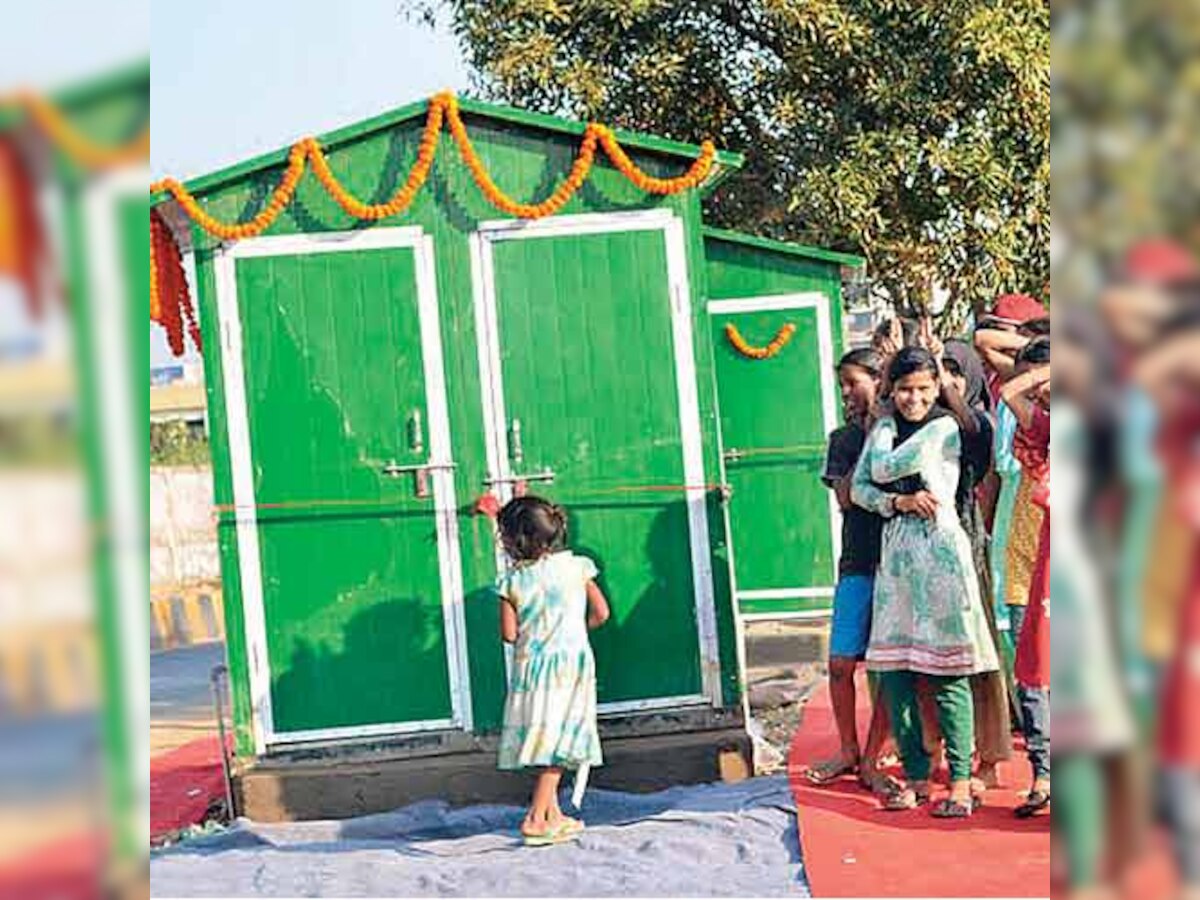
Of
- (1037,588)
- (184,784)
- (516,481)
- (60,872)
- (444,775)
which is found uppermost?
(516,481)

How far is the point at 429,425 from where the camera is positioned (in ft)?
20.6

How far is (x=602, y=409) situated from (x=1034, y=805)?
2.05m

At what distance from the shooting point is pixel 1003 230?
40.4 feet

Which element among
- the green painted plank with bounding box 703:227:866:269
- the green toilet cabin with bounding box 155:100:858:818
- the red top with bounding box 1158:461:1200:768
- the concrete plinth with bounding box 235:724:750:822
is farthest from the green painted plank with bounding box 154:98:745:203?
the red top with bounding box 1158:461:1200:768

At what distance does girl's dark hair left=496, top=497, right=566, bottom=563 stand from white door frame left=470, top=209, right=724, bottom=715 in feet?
1.26

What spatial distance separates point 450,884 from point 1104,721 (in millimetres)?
3841

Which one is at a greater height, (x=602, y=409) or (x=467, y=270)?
(x=467, y=270)

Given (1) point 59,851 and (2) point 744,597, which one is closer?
(1) point 59,851

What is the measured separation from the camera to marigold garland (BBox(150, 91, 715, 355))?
6.17 metres

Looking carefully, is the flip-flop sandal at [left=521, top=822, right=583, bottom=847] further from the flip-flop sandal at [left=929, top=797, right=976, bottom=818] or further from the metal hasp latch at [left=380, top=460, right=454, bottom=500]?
the metal hasp latch at [left=380, top=460, right=454, bottom=500]

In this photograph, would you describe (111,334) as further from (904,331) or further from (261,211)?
(904,331)

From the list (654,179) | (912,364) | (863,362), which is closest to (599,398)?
(654,179)

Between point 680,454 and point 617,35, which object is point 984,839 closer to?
point 680,454

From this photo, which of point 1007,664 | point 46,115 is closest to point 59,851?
point 46,115
